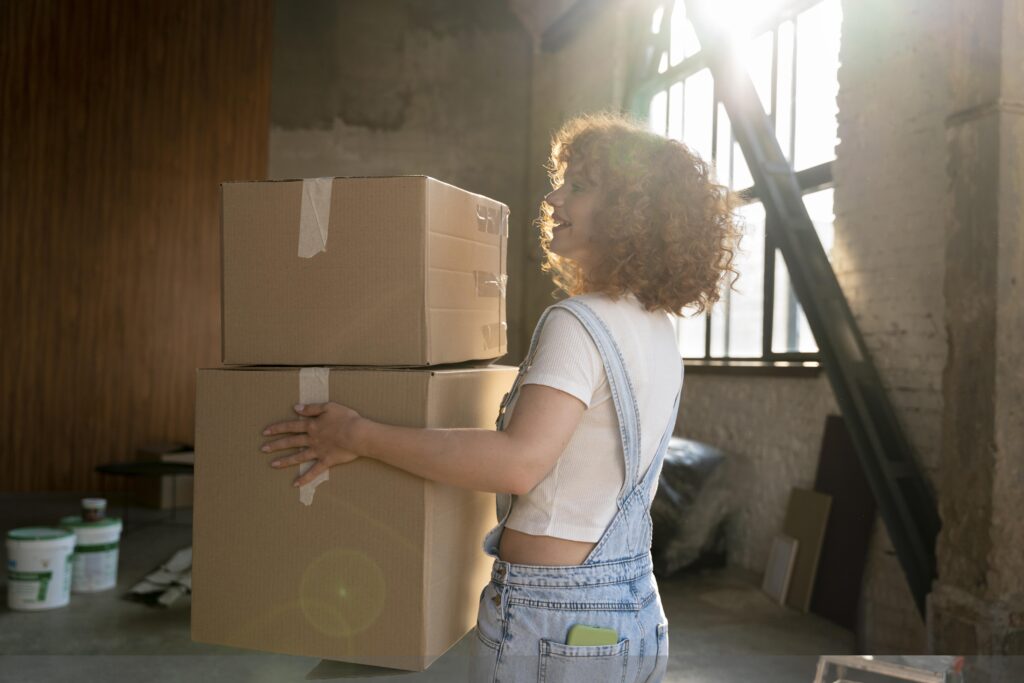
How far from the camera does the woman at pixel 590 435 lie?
1.09m

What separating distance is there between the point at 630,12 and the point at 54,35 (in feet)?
15.0

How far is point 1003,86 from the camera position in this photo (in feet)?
8.56

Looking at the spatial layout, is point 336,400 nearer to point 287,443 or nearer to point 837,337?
point 287,443

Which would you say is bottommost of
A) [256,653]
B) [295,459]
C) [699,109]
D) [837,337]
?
[256,653]

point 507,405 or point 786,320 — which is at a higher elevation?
point 786,320

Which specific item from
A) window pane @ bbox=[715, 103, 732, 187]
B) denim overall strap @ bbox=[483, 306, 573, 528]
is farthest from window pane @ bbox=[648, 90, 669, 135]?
denim overall strap @ bbox=[483, 306, 573, 528]

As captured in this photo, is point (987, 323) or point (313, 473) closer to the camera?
point (313, 473)

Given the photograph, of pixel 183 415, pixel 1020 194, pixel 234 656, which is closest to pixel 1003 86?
pixel 1020 194

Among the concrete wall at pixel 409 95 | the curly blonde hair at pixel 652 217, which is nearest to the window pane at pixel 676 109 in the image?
the concrete wall at pixel 409 95

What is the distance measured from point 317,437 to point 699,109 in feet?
16.6

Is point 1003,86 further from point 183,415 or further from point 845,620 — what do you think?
point 183,415

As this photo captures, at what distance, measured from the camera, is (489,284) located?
1451 millimetres

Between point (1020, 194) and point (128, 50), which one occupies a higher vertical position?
point (128, 50)

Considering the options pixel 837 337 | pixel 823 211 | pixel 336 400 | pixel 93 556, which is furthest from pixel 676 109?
pixel 336 400
